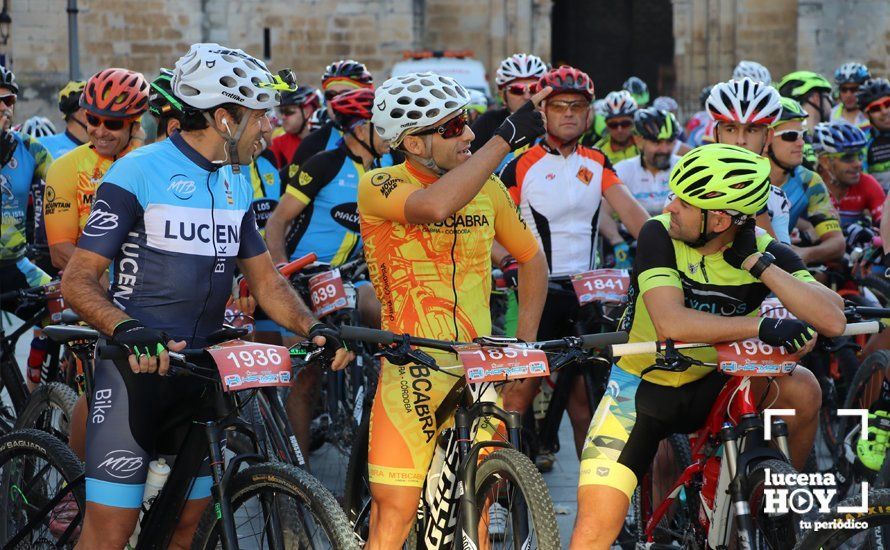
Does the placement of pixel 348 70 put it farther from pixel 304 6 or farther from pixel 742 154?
pixel 304 6

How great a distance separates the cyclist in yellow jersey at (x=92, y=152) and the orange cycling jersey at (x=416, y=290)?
1775mm

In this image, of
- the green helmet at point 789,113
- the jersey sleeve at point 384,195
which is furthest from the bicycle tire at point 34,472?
the green helmet at point 789,113

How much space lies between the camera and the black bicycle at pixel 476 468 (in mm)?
4215

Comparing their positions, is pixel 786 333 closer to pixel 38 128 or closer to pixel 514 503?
pixel 514 503

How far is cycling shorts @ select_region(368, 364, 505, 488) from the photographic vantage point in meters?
4.66

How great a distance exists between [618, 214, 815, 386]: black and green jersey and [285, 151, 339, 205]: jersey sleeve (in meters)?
2.94

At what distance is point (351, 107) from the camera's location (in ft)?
25.0

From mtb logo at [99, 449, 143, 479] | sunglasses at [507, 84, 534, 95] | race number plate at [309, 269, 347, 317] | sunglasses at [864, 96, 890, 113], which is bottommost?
mtb logo at [99, 449, 143, 479]

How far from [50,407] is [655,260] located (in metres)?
2.73

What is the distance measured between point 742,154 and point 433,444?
141cm

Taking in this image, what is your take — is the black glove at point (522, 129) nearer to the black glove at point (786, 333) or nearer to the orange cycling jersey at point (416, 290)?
the orange cycling jersey at point (416, 290)

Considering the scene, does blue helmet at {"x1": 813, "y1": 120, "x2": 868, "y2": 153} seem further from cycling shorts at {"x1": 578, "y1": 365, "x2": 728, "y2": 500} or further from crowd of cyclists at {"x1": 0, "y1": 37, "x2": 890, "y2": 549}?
cycling shorts at {"x1": 578, "y1": 365, "x2": 728, "y2": 500}

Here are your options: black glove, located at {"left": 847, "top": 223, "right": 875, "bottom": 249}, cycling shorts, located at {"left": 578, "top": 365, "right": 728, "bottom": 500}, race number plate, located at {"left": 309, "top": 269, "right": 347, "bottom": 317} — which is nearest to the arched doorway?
black glove, located at {"left": 847, "top": 223, "right": 875, "bottom": 249}

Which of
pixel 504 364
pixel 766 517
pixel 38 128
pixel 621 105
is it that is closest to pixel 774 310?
pixel 766 517
